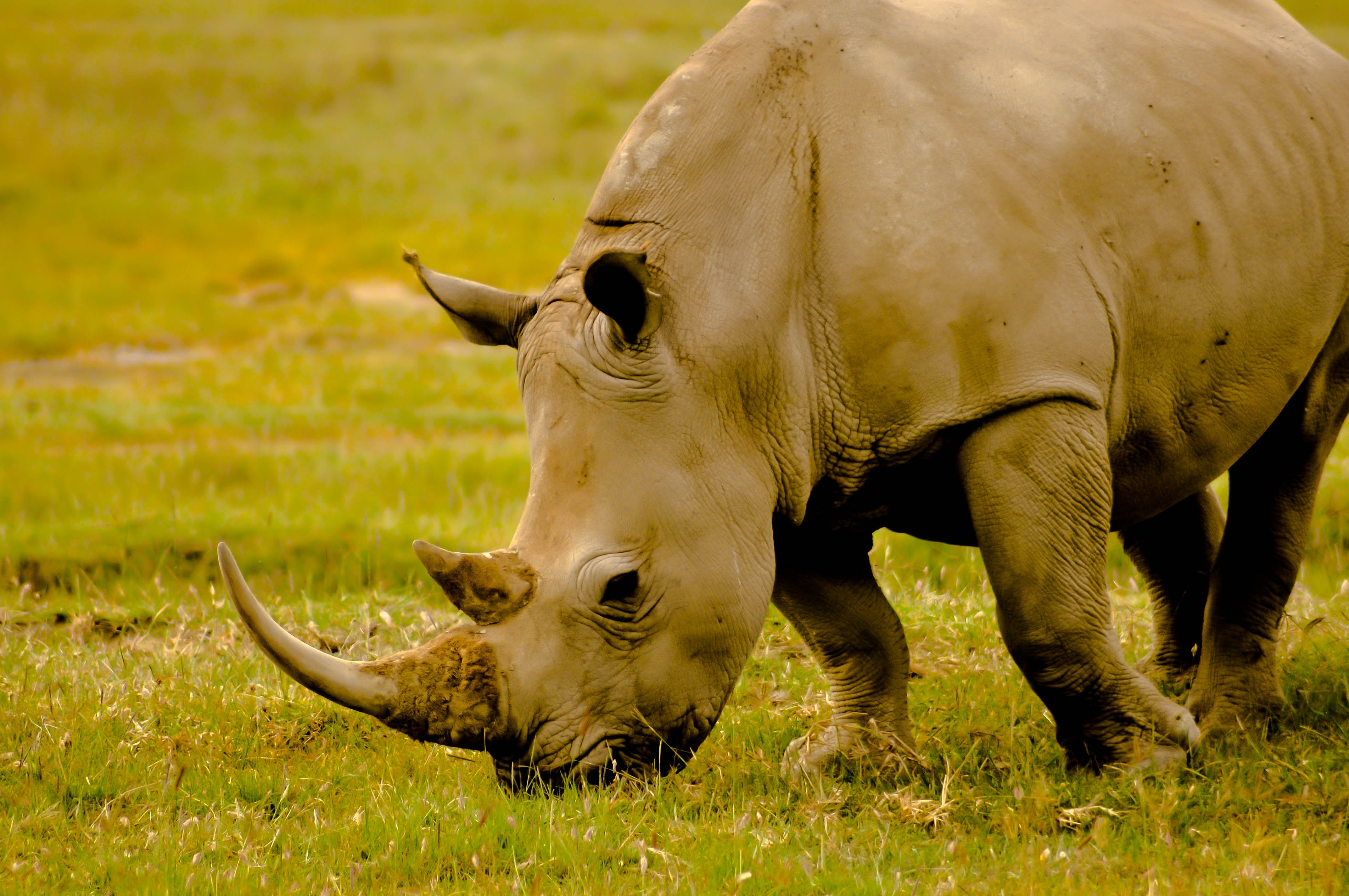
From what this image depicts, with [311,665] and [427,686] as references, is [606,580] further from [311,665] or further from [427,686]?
[311,665]

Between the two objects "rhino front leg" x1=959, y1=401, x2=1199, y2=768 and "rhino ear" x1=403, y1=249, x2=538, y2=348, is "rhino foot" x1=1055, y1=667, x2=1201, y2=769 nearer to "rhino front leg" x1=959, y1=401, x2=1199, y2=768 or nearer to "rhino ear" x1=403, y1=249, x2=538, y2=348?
"rhino front leg" x1=959, y1=401, x2=1199, y2=768

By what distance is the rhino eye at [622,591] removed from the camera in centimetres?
405

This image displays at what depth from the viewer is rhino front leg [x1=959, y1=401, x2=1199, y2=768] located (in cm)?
433

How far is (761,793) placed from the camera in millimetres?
4684

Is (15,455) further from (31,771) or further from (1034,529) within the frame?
(1034,529)

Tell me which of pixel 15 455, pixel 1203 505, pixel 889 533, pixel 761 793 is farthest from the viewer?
pixel 15 455

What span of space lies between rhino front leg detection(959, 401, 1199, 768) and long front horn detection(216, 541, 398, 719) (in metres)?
1.72

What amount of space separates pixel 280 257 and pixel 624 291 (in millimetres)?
21575

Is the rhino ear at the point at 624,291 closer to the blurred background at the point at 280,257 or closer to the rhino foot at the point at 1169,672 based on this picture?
the rhino foot at the point at 1169,672

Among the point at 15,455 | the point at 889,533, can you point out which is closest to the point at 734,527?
the point at 889,533

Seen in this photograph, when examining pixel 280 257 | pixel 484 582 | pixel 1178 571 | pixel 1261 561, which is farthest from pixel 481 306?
pixel 280 257

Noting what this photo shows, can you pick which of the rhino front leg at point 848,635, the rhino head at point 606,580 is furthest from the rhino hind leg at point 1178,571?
the rhino head at point 606,580

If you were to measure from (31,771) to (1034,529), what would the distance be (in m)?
3.17

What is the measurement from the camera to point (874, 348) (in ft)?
14.1
